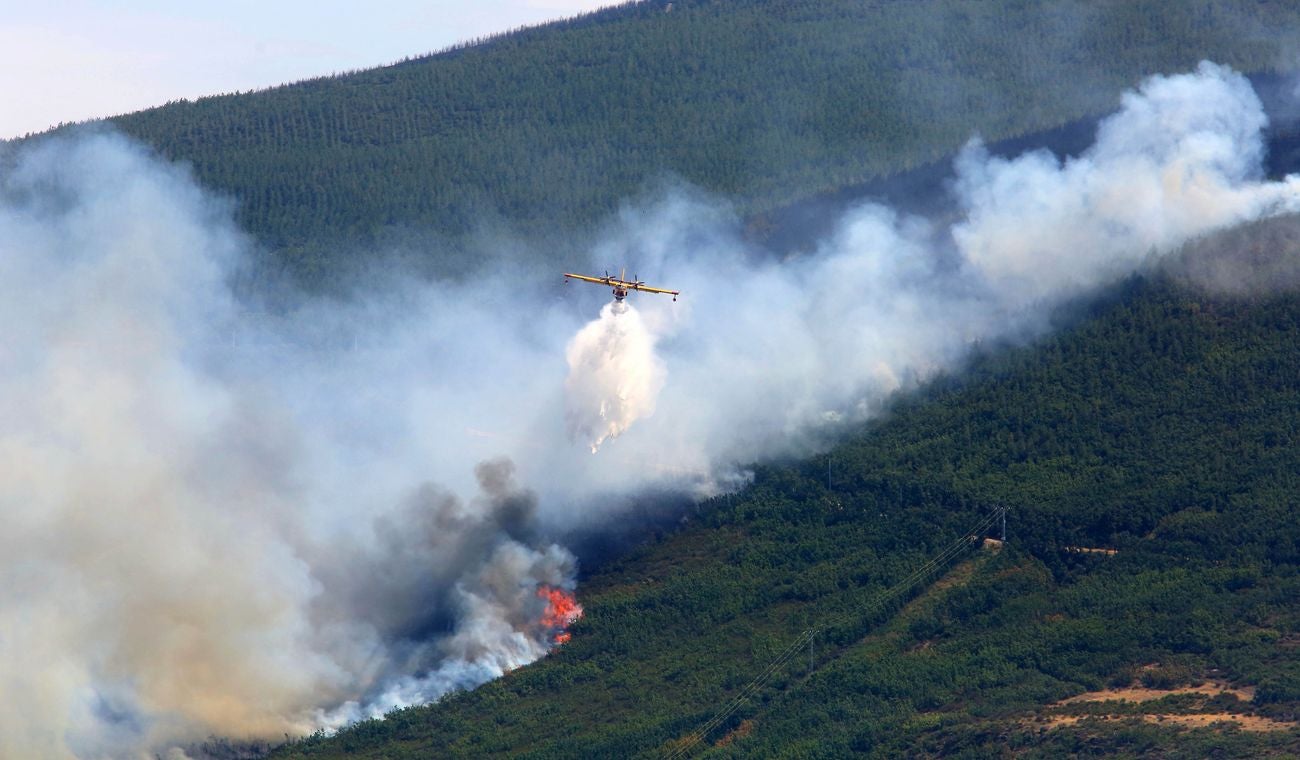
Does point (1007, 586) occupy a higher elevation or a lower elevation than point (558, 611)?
lower

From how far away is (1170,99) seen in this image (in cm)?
14700

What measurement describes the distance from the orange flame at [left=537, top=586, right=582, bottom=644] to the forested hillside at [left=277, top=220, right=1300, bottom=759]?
3.57ft

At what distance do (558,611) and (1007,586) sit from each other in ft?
76.4

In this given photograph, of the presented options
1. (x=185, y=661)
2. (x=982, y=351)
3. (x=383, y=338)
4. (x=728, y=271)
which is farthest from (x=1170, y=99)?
(x=185, y=661)

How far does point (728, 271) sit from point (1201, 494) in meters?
39.6

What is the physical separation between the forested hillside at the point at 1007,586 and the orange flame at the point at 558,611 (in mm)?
1088

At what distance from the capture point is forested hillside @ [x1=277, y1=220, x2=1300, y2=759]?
115062 mm

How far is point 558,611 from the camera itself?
130 metres

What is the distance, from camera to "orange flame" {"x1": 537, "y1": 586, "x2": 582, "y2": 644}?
422 feet

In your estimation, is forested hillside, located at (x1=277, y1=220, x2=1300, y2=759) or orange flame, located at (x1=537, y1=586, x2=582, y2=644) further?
orange flame, located at (x1=537, y1=586, x2=582, y2=644)

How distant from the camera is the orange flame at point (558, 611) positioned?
128625mm

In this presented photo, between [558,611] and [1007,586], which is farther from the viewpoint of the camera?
[558,611]

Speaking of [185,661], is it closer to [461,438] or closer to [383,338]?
[461,438]

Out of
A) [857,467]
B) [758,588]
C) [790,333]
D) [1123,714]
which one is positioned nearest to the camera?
[1123,714]
